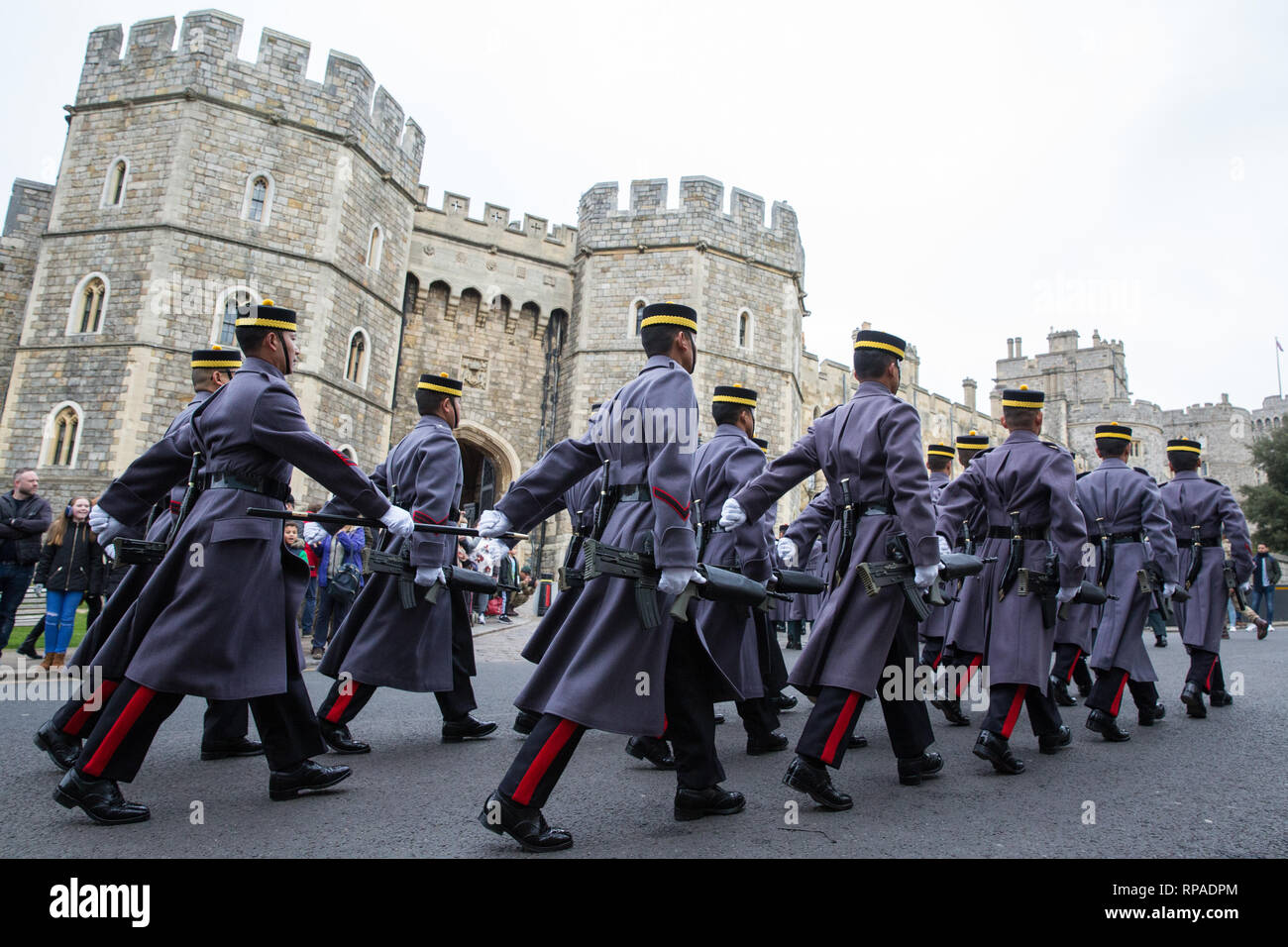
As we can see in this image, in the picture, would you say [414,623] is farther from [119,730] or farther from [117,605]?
[119,730]

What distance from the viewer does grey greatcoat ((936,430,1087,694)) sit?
468cm

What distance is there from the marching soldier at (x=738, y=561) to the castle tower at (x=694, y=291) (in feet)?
56.0

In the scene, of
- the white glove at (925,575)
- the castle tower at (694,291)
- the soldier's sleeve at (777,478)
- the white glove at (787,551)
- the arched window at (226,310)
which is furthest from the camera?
the castle tower at (694,291)

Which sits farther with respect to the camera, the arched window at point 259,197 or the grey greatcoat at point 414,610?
the arched window at point 259,197

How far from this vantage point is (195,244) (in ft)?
59.4

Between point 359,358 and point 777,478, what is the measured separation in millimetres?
17870

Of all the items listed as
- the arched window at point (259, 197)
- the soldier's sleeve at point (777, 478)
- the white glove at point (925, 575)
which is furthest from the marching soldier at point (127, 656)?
the arched window at point (259, 197)

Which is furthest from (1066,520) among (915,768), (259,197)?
(259,197)

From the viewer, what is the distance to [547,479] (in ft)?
12.4

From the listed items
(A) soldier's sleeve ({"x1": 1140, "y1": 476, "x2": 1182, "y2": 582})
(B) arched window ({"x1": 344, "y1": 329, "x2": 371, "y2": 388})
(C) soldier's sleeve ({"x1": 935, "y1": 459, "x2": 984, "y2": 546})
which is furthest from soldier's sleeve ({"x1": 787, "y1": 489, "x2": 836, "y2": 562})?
(B) arched window ({"x1": 344, "y1": 329, "x2": 371, "y2": 388})

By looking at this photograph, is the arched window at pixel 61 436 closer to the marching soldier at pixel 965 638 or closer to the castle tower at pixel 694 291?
the castle tower at pixel 694 291

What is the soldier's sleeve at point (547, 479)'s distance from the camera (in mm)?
3711
